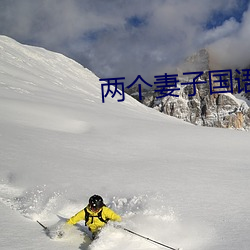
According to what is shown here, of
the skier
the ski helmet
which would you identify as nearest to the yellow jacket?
the skier

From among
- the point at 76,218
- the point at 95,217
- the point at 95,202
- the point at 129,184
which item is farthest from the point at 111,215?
the point at 129,184

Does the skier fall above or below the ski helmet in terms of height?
below

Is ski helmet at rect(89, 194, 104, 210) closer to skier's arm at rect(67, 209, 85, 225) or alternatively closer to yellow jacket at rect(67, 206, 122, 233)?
yellow jacket at rect(67, 206, 122, 233)

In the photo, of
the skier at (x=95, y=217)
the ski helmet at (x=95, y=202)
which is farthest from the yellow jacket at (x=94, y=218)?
the ski helmet at (x=95, y=202)

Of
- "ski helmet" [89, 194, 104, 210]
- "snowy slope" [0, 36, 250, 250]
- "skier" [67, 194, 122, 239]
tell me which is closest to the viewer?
"snowy slope" [0, 36, 250, 250]

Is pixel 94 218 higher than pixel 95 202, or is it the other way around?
pixel 95 202

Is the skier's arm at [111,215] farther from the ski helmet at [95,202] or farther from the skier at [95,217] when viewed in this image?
the ski helmet at [95,202]

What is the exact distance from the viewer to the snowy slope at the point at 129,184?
201 inches

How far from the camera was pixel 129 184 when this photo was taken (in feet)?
25.0

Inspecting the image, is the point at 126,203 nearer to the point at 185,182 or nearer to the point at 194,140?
the point at 185,182

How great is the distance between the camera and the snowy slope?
5105 millimetres

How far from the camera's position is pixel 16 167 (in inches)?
328

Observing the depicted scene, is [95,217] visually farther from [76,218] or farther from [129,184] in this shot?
[129,184]

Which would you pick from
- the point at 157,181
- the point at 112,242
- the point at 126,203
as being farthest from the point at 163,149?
the point at 112,242
